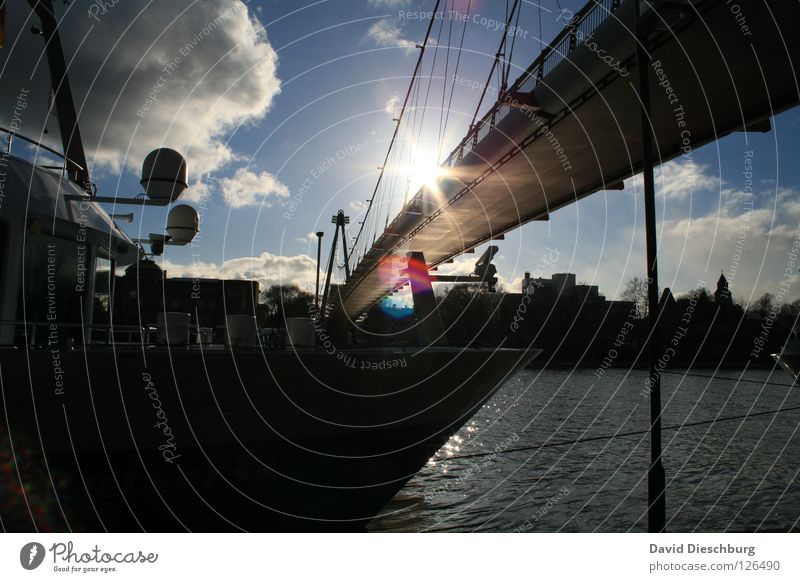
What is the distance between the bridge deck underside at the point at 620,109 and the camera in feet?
42.0

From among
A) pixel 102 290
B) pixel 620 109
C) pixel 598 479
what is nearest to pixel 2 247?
pixel 102 290

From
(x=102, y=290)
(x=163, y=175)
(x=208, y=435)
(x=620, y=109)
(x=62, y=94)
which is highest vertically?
(x=620, y=109)

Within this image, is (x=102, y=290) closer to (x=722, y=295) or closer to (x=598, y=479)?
(x=598, y=479)

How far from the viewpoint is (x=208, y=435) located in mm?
12352

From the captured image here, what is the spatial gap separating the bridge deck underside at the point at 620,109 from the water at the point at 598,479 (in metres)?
8.99

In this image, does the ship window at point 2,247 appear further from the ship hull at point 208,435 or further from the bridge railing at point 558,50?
the bridge railing at point 558,50

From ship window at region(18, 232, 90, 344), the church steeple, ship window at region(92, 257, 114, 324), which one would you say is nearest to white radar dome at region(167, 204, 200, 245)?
ship window at region(92, 257, 114, 324)

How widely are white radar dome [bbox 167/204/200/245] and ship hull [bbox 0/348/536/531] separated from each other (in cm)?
277

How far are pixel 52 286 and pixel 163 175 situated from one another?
9.49 feet

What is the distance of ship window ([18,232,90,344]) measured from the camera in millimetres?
10891

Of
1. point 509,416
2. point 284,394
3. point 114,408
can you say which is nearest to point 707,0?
point 284,394
